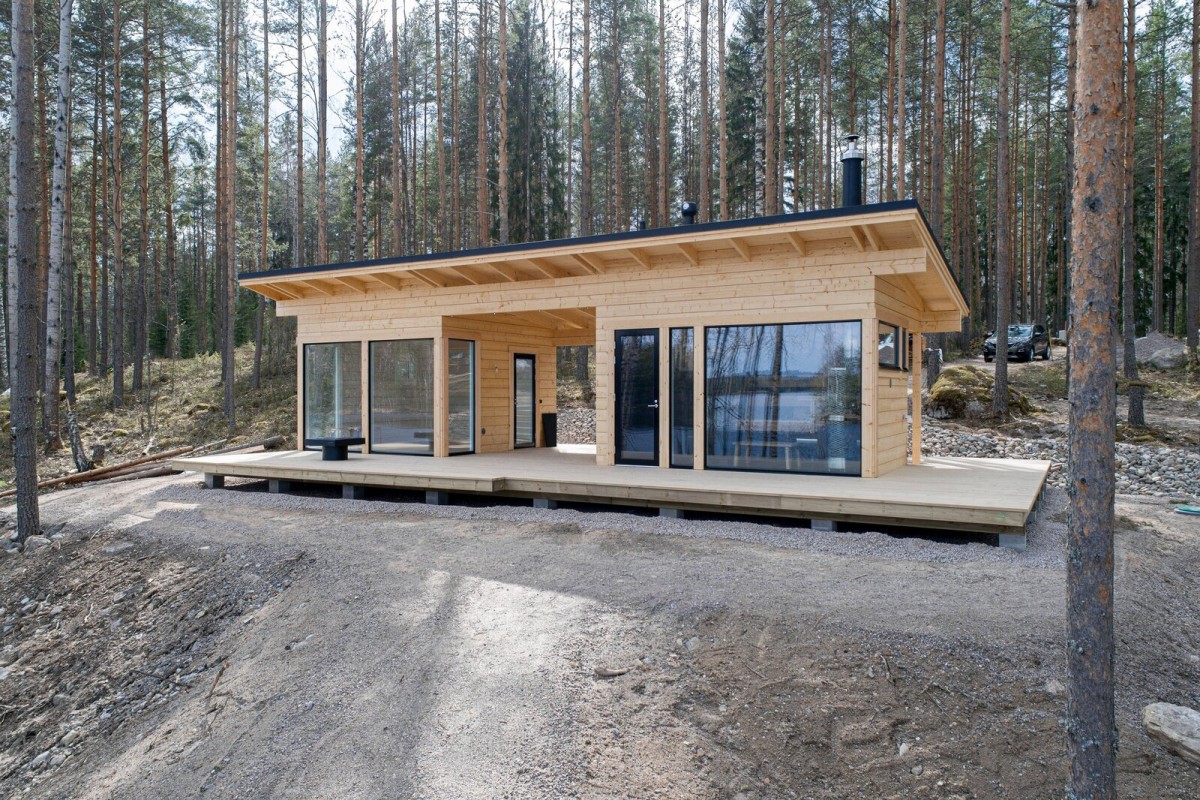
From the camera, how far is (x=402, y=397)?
10758 millimetres

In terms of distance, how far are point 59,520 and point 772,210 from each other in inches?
487

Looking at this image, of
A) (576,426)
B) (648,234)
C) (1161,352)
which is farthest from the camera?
(1161,352)

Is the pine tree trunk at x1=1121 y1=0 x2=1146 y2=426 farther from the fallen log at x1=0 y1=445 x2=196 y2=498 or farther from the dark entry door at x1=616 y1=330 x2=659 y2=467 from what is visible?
the fallen log at x1=0 y1=445 x2=196 y2=498

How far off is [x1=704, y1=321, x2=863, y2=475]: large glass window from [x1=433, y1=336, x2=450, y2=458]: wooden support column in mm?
4014

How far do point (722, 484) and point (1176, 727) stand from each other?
4383mm

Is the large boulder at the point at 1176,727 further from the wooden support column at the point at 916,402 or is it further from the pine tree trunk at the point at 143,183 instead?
the pine tree trunk at the point at 143,183

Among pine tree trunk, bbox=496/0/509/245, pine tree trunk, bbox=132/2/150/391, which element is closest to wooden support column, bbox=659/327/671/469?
pine tree trunk, bbox=496/0/509/245

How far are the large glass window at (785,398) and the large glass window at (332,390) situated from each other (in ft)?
18.5

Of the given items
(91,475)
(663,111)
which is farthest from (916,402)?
(91,475)

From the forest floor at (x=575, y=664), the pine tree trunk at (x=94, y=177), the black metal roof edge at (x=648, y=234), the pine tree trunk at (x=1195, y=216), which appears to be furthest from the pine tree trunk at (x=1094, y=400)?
the pine tree trunk at (x=94, y=177)

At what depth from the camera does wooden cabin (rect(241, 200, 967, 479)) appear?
767 centimetres

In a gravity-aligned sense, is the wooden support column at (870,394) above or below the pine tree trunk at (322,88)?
below

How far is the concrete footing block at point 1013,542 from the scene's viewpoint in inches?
231

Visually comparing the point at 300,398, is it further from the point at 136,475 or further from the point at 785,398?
the point at 785,398
